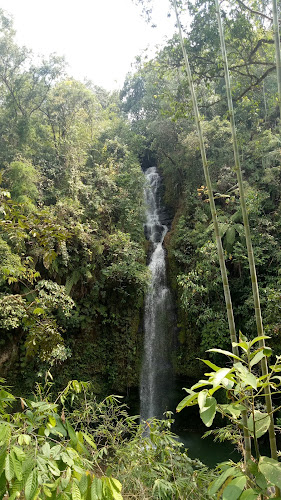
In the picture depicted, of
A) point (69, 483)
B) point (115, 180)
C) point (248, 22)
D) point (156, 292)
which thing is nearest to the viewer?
point (69, 483)

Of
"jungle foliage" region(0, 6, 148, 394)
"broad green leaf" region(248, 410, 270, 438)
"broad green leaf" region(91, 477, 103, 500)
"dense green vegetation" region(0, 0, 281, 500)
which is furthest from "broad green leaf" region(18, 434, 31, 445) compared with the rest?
"jungle foliage" region(0, 6, 148, 394)

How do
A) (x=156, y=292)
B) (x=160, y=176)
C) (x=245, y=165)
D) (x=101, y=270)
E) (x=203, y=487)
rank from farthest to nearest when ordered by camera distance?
1. (x=160, y=176)
2. (x=245, y=165)
3. (x=156, y=292)
4. (x=101, y=270)
5. (x=203, y=487)

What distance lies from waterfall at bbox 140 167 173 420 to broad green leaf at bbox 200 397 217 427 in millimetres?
8624

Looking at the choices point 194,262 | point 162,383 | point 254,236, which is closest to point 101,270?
point 194,262

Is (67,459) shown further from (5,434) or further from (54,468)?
(5,434)

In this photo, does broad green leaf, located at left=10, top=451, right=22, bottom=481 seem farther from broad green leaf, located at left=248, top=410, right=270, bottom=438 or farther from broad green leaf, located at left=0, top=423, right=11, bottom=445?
broad green leaf, located at left=248, top=410, right=270, bottom=438

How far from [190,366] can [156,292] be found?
2.67 m

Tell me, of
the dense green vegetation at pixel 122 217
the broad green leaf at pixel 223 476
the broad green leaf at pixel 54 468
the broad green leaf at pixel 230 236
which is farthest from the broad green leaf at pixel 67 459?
the broad green leaf at pixel 230 236

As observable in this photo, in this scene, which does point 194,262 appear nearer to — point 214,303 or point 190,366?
point 214,303

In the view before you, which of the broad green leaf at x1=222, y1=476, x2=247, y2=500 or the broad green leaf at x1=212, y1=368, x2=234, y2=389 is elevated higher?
the broad green leaf at x1=212, y1=368, x2=234, y2=389

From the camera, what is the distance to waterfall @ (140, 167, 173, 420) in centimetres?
943

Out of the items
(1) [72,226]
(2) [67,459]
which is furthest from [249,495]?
(1) [72,226]

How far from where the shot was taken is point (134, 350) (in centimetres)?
991

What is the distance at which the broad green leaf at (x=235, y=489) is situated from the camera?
888 mm
